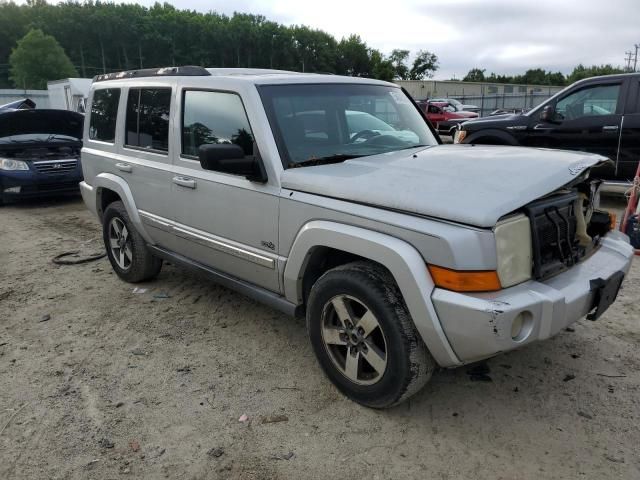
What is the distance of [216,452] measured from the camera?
2631mm

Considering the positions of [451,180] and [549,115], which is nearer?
[451,180]

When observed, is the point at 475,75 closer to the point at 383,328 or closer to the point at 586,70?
the point at 586,70

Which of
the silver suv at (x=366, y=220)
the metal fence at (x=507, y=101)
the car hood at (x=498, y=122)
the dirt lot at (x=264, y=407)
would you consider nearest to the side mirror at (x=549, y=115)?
the car hood at (x=498, y=122)

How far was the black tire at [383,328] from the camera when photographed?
2.59 m

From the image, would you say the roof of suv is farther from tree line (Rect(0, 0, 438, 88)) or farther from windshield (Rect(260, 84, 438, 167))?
tree line (Rect(0, 0, 438, 88))

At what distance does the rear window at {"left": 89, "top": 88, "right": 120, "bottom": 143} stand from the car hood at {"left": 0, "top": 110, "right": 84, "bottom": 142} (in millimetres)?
4825

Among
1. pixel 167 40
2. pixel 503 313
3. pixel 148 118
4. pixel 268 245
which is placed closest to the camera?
pixel 503 313

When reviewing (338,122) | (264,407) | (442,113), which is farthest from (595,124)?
(442,113)

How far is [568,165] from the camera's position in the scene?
278cm

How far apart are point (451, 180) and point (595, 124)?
6.07 metres

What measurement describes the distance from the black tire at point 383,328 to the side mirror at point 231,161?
791mm

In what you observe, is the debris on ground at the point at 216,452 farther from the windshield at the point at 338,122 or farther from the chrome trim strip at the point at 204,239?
the windshield at the point at 338,122

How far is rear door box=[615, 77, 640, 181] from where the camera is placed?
7230mm

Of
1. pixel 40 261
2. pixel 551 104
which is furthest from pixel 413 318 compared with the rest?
pixel 551 104
